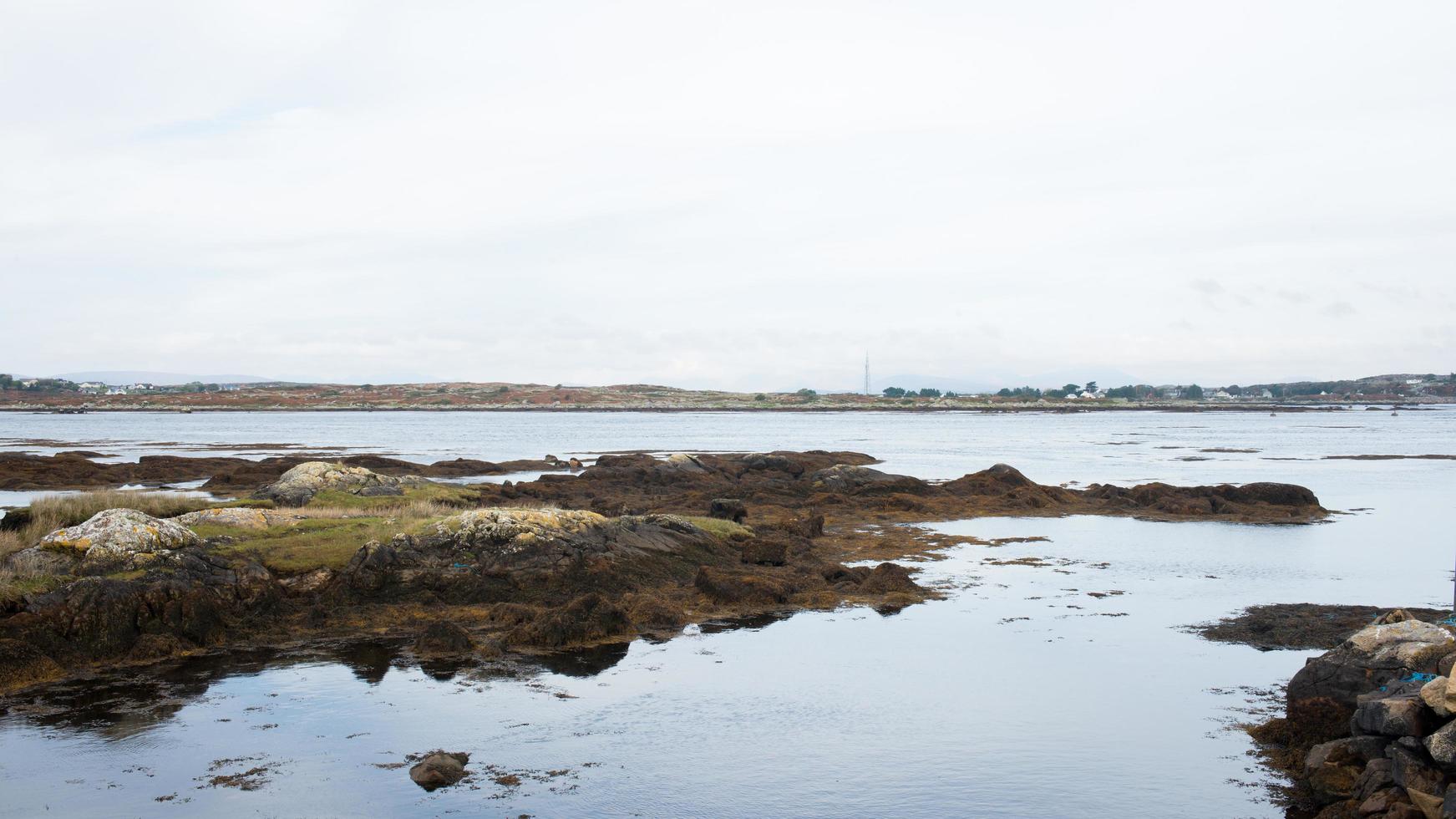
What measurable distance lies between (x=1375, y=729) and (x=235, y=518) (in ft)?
63.0

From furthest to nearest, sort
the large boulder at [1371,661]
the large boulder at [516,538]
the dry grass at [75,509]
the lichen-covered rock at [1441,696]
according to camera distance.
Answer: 1. the large boulder at [516,538]
2. the dry grass at [75,509]
3. the large boulder at [1371,661]
4. the lichen-covered rock at [1441,696]

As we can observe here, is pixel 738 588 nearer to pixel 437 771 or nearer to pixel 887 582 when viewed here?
pixel 887 582

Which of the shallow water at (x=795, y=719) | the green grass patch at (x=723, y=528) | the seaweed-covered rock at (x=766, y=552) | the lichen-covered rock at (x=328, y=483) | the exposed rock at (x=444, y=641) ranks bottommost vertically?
the shallow water at (x=795, y=719)

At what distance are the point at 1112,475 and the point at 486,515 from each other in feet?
129

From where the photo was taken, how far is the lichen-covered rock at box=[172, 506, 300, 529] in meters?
20.5

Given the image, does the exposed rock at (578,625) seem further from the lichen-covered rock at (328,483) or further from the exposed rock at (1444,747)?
the lichen-covered rock at (328,483)

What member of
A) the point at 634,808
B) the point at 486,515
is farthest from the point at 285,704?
the point at 486,515

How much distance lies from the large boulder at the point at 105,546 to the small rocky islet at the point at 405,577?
0.03 meters

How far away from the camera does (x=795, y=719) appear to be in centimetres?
1312

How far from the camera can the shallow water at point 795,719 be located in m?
10.4

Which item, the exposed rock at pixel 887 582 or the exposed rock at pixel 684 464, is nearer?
the exposed rock at pixel 887 582

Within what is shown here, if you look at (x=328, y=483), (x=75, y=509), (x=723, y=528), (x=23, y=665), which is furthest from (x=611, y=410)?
(x=23, y=665)

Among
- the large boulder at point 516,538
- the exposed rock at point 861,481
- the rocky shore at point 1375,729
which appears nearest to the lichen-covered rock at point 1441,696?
the rocky shore at point 1375,729

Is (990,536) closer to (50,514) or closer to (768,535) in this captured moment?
(768,535)
